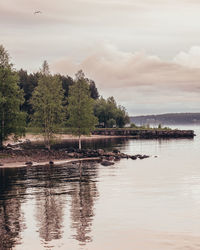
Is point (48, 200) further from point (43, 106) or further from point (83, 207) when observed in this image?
point (43, 106)

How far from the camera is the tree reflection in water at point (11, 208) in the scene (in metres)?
28.3

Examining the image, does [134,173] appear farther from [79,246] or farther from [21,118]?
[79,246]

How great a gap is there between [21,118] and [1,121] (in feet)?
12.4

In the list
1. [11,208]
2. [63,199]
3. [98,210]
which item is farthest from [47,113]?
[98,210]

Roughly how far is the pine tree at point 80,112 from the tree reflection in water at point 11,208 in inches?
2001

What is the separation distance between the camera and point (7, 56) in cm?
8331

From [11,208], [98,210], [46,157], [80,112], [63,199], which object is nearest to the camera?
[98,210]

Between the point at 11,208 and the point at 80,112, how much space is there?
2964 inches

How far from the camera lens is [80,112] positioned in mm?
111750

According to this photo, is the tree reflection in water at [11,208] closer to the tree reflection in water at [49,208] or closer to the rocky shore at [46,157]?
the tree reflection in water at [49,208]

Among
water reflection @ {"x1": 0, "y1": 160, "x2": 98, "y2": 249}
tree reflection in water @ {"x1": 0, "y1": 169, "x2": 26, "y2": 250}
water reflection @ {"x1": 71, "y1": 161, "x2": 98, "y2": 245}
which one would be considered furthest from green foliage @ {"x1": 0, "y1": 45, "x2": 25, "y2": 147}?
water reflection @ {"x1": 71, "y1": 161, "x2": 98, "y2": 245}

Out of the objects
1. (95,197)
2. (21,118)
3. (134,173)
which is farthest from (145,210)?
(21,118)

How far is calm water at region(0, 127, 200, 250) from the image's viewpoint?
1097 inches

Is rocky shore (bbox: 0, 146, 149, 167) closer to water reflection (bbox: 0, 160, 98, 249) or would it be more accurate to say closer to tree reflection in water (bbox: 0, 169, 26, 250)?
water reflection (bbox: 0, 160, 98, 249)
